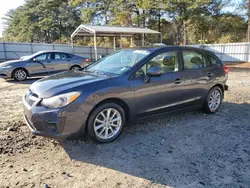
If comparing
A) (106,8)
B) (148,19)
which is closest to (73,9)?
(106,8)

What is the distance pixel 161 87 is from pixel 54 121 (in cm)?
202

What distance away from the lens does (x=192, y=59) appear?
504cm

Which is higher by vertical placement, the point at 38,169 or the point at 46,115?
the point at 46,115

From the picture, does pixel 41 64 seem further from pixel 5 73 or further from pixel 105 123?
pixel 105 123

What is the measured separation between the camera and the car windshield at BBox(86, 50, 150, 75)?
165 inches

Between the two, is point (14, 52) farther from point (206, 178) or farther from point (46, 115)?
point (206, 178)

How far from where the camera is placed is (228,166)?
10.6 feet

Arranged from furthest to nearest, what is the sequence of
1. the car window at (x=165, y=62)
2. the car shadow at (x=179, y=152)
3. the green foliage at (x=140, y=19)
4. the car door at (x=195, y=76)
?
the green foliage at (x=140, y=19)
the car door at (x=195, y=76)
the car window at (x=165, y=62)
the car shadow at (x=179, y=152)

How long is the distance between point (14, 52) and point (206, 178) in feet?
72.5

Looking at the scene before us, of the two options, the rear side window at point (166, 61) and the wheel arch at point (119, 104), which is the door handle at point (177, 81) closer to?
the rear side window at point (166, 61)

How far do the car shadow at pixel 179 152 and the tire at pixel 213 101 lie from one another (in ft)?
1.56

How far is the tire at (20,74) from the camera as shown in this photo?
1024 cm

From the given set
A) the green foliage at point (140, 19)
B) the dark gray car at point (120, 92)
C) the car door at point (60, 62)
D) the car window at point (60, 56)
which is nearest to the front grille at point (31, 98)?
the dark gray car at point (120, 92)

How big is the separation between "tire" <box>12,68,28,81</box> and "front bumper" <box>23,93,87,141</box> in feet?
25.1
